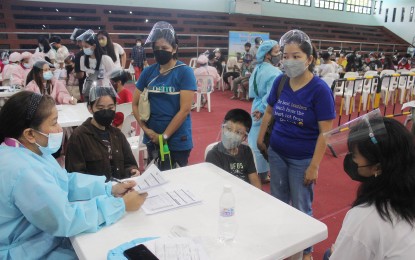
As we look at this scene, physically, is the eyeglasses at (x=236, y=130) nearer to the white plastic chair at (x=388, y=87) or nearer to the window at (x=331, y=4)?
the white plastic chair at (x=388, y=87)

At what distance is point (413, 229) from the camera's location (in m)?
1.05

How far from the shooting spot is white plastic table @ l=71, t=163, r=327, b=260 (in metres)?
1.21

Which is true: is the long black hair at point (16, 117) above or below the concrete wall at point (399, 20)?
below

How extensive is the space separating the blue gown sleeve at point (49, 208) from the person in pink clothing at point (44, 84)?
303 cm

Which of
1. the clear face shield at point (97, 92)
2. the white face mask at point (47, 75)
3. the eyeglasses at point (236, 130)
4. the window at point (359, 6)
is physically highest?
the window at point (359, 6)

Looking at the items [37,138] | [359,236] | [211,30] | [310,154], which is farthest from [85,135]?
[211,30]

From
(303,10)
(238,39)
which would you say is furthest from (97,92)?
(303,10)

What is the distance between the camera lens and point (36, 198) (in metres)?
1.21

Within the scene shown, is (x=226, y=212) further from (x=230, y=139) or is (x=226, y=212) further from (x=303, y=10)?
(x=303, y=10)

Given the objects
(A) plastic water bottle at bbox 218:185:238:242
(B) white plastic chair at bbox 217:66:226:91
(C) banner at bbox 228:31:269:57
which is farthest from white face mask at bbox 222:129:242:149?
(C) banner at bbox 228:31:269:57

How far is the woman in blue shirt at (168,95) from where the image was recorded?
90.7 inches

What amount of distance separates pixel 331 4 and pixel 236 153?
1961cm

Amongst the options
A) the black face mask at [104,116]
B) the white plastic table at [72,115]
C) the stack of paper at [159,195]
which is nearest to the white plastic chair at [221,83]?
the white plastic table at [72,115]

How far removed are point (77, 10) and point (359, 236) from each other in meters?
12.3
